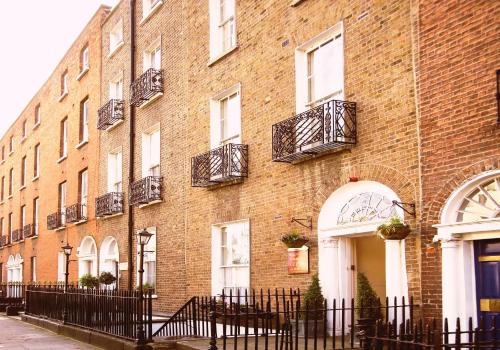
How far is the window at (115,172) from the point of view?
2392cm

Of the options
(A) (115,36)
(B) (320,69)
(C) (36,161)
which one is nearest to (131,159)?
(A) (115,36)

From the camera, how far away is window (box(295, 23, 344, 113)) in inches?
542

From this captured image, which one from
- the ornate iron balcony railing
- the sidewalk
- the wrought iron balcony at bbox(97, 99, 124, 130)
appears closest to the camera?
the sidewalk

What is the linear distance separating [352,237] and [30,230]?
2448 cm

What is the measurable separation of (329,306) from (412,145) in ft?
11.6

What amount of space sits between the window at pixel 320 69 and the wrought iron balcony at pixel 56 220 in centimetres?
1711

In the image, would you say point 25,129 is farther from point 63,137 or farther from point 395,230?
point 395,230

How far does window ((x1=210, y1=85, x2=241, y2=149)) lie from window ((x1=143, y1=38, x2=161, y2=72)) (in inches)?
174

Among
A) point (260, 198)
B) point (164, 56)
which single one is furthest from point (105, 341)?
point (164, 56)

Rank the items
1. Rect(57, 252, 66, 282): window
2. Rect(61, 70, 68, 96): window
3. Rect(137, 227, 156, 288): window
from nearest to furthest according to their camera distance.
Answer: Rect(137, 227, 156, 288): window < Rect(57, 252, 66, 282): window < Rect(61, 70, 68, 96): window

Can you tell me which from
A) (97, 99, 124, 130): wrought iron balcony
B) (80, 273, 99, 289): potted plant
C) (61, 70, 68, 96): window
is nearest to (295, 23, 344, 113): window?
(97, 99, 124, 130): wrought iron balcony

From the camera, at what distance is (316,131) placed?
A: 13.4 m

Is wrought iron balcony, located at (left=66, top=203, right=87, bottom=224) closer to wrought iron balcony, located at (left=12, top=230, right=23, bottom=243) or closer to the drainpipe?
the drainpipe

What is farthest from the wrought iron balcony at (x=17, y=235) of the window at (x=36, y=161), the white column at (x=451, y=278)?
the white column at (x=451, y=278)
